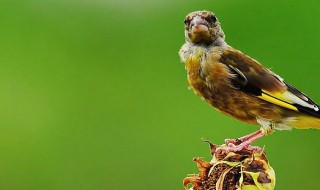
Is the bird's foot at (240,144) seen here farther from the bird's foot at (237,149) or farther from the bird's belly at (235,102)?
the bird's belly at (235,102)

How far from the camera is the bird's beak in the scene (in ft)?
19.0

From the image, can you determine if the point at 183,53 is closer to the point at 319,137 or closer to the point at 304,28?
the point at 319,137

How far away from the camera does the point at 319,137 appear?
34.7 ft

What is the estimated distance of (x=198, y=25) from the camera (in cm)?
579

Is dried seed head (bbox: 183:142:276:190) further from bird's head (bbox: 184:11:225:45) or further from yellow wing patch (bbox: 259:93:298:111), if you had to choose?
bird's head (bbox: 184:11:225:45)

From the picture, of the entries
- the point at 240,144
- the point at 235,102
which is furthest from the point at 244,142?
the point at 235,102

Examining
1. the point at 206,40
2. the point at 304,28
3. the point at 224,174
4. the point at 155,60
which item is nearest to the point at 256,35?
the point at 304,28

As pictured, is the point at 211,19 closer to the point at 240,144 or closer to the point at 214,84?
the point at 214,84

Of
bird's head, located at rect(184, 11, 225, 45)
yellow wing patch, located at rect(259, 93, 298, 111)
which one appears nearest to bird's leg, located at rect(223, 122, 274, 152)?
yellow wing patch, located at rect(259, 93, 298, 111)

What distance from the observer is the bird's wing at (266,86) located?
233 inches

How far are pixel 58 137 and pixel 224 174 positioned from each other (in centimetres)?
657

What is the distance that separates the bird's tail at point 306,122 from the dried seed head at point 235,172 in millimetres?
737

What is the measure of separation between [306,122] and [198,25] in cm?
91

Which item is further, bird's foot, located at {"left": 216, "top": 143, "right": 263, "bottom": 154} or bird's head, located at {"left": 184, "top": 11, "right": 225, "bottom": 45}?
bird's head, located at {"left": 184, "top": 11, "right": 225, "bottom": 45}
